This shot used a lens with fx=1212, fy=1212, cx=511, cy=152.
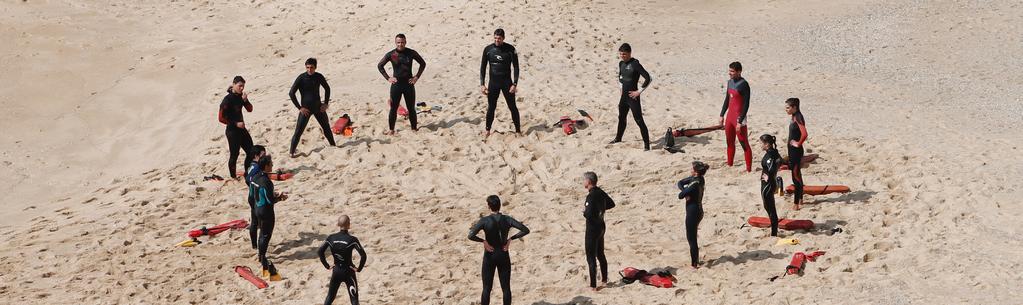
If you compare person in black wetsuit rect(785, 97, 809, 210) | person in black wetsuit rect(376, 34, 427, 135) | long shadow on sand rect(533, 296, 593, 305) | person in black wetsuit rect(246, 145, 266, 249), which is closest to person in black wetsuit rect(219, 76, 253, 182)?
person in black wetsuit rect(246, 145, 266, 249)

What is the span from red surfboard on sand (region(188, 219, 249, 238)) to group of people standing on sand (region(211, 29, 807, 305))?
0.96 feet

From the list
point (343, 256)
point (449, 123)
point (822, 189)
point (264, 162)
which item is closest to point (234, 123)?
point (264, 162)

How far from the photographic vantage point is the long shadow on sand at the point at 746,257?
50.7 feet

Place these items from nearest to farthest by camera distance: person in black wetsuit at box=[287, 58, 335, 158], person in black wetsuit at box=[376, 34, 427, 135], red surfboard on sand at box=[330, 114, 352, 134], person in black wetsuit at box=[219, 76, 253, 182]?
person in black wetsuit at box=[219, 76, 253, 182], person in black wetsuit at box=[287, 58, 335, 158], person in black wetsuit at box=[376, 34, 427, 135], red surfboard on sand at box=[330, 114, 352, 134]

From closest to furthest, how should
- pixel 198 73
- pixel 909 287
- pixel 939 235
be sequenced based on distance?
pixel 909 287, pixel 939 235, pixel 198 73

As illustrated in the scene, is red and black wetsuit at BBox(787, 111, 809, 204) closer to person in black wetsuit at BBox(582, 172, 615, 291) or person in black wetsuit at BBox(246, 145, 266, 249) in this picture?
person in black wetsuit at BBox(582, 172, 615, 291)

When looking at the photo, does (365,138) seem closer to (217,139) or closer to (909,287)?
(217,139)

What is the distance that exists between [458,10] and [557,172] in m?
8.71

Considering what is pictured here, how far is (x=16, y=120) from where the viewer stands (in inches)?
992

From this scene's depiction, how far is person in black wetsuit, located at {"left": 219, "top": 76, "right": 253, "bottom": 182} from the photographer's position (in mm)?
18297

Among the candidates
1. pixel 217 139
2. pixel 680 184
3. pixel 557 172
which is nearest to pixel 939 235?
pixel 680 184

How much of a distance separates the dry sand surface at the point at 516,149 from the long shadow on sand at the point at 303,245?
0.08m

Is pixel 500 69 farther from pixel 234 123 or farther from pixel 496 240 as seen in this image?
pixel 496 240

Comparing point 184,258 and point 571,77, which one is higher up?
point 571,77
